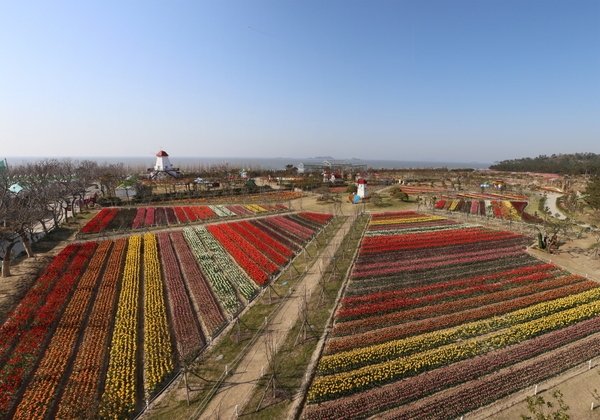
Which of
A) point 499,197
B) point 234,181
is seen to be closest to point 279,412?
point 499,197

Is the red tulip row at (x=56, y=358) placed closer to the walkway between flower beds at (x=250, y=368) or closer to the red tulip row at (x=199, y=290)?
the red tulip row at (x=199, y=290)

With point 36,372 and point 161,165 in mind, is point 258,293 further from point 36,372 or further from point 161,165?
point 161,165

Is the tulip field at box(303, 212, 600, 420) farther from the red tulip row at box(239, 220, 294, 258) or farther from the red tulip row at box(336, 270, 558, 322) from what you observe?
the red tulip row at box(239, 220, 294, 258)

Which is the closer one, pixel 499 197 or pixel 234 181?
pixel 499 197

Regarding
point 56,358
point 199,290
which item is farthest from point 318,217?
point 56,358

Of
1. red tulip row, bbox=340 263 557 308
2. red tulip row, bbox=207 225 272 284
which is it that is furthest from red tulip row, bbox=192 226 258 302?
red tulip row, bbox=340 263 557 308

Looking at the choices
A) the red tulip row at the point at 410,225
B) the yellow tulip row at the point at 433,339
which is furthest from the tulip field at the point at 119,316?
the red tulip row at the point at 410,225
